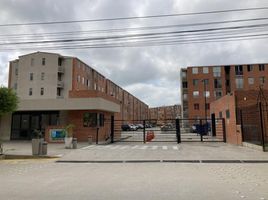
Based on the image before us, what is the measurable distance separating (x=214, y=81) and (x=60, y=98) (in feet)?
184

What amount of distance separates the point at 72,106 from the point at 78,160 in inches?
479

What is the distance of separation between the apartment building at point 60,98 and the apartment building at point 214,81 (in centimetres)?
1942

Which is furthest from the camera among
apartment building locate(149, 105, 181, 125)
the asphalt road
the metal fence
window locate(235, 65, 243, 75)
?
apartment building locate(149, 105, 181, 125)

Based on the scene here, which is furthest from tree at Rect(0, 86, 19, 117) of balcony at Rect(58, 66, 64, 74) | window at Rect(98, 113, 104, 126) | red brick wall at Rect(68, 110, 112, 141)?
balcony at Rect(58, 66, 64, 74)

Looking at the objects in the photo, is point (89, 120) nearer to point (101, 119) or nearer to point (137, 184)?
point (101, 119)

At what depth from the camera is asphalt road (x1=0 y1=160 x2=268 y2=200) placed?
23.8 ft

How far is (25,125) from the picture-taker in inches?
1188

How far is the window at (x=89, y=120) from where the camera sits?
27.5 meters

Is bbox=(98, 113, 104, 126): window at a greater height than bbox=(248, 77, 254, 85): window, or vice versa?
bbox=(248, 77, 254, 85): window

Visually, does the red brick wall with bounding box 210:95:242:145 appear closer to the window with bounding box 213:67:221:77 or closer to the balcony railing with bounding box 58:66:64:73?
the balcony railing with bounding box 58:66:64:73

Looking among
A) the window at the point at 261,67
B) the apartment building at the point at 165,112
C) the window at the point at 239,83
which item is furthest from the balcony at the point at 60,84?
the apartment building at the point at 165,112

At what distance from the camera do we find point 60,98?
28094 mm

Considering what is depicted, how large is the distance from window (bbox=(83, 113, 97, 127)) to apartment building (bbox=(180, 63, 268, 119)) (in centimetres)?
5006

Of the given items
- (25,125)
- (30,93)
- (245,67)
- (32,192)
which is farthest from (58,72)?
(32,192)
